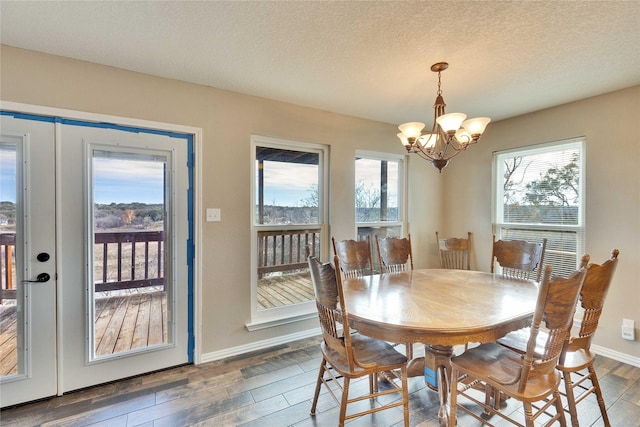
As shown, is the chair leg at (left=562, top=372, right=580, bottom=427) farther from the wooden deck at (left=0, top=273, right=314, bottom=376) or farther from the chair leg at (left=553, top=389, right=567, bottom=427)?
the wooden deck at (left=0, top=273, right=314, bottom=376)

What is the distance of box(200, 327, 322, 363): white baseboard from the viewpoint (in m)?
2.56

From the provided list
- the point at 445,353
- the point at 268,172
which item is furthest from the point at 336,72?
the point at 445,353

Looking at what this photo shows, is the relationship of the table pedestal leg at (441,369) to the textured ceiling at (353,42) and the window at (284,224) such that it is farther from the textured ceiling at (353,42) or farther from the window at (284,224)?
the textured ceiling at (353,42)

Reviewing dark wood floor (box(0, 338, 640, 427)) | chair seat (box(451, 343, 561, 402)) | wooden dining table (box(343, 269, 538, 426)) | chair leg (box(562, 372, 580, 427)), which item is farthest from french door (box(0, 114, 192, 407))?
chair leg (box(562, 372, 580, 427))

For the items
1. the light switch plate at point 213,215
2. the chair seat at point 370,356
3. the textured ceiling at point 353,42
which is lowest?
the chair seat at point 370,356

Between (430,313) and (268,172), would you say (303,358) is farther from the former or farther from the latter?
(268,172)

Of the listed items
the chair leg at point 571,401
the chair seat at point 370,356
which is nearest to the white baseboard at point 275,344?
the chair seat at point 370,356

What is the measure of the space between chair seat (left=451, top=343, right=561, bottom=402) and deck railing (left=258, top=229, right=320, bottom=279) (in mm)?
1662

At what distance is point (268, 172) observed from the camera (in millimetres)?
2939

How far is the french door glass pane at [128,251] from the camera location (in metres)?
2.22

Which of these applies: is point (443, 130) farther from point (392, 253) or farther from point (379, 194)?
point (379, 194)

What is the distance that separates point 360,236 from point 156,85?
251cm

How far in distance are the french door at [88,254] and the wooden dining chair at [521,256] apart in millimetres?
2859

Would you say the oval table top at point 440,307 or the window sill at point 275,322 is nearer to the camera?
the oval table top at point 440,307
